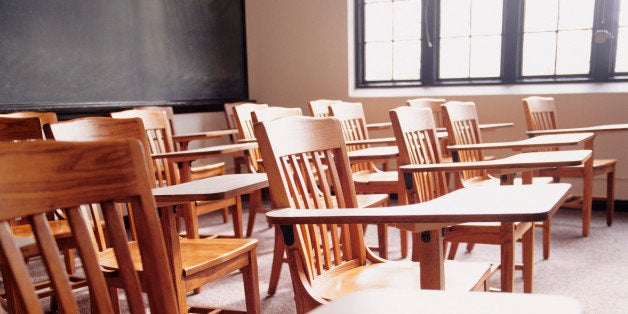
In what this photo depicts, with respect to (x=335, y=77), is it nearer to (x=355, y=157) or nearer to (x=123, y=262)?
(x=355, y=157)

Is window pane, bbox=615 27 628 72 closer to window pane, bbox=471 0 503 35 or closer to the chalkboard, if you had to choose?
window pane, bbox=471 0 503 35

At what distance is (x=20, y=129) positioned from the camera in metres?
2.24

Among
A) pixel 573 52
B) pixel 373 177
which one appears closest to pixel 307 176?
pixel 373 177

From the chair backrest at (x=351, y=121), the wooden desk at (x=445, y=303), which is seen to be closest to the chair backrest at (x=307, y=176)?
the wooden desk at (x=445, y=303)

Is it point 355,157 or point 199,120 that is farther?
point 199,120

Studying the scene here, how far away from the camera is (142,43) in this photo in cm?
431

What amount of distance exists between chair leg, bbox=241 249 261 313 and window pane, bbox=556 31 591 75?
3799 mm

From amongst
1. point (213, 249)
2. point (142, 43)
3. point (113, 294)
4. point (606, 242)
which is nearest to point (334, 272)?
point (213, 249)

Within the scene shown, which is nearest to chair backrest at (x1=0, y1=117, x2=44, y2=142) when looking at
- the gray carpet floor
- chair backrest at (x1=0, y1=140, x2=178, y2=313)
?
the gray carpet floor

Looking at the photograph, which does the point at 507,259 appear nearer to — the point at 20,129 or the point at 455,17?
the point at 20,129

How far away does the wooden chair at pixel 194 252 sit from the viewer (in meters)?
1.72

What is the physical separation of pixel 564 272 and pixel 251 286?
1819mm

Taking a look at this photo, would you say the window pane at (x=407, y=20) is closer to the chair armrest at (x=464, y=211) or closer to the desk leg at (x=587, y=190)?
the desk leg at (x=587, y=190)

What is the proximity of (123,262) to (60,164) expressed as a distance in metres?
0.16
